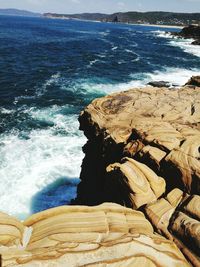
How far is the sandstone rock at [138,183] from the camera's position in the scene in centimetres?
1184

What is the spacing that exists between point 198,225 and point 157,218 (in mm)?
1635

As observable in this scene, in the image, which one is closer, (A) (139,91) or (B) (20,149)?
(A) (139,91)

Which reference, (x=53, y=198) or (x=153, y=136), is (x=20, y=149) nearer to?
(x=53, y=198)

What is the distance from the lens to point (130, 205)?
11.9m

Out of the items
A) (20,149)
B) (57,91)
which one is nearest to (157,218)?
(20,149)

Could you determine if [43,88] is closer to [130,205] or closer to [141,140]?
[141,140]

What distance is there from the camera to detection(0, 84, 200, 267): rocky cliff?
8.49 metres

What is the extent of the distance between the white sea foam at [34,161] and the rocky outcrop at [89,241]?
442 inches

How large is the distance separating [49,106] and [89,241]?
3100 centimetres

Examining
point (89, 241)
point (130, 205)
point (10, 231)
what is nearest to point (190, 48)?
point (130, 205)

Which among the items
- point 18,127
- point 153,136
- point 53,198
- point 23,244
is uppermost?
point 153,136

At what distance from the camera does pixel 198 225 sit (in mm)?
9398

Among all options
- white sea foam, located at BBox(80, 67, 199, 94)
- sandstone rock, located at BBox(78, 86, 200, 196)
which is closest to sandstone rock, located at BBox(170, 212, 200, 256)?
sandstone rock, located at BBox(78, 86, 200, 196)

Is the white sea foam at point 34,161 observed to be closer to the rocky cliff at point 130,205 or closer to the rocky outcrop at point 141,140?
the rocky outcrop at point 141,140
